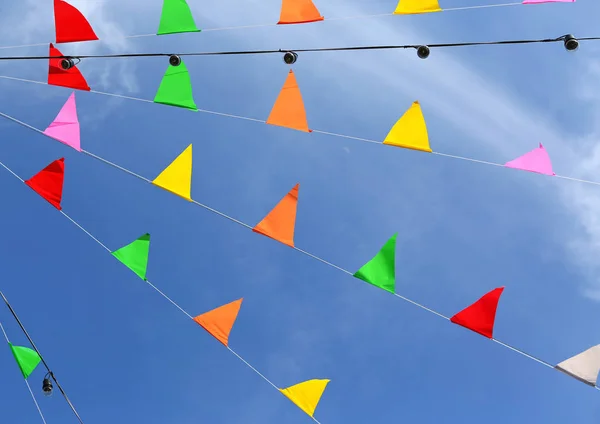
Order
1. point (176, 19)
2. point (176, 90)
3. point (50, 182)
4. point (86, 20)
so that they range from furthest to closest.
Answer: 1. point (50, 182)
2. point (176, 90)
3. point (176, 19)
4. point (86, 20)

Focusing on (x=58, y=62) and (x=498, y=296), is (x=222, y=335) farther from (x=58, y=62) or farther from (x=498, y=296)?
(x=58, y=62)

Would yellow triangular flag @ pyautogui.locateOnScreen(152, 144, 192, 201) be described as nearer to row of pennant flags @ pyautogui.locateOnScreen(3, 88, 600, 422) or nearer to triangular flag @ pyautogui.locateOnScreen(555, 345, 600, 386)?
row of pennant flags @ pyautogui.locateOnScreen(3, 88, 600, 422)

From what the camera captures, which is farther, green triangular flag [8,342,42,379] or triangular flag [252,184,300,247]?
green triangular flag [8,342,42,379]

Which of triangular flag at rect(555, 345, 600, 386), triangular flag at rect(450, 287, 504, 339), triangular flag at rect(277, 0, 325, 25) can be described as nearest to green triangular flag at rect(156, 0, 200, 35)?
triangular flag at rect(277, 0, 325, 25)

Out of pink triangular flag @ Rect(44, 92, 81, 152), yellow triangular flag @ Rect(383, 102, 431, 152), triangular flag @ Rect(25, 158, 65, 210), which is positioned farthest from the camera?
triangular flag @ Rect(25, 158, 65, 210)

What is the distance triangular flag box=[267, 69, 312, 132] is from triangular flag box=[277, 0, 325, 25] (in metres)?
0.78

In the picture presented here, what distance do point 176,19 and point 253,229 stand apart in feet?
8.23

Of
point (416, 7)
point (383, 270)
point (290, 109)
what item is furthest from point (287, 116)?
point (383, 270)

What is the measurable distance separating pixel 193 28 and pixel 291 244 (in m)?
2.66

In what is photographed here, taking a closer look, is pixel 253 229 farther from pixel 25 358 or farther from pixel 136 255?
pixel 25 358

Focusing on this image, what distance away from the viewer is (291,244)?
6.52 m

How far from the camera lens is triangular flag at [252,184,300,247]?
6.55 m

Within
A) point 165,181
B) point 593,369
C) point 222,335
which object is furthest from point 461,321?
point 165,181

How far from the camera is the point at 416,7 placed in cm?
584
